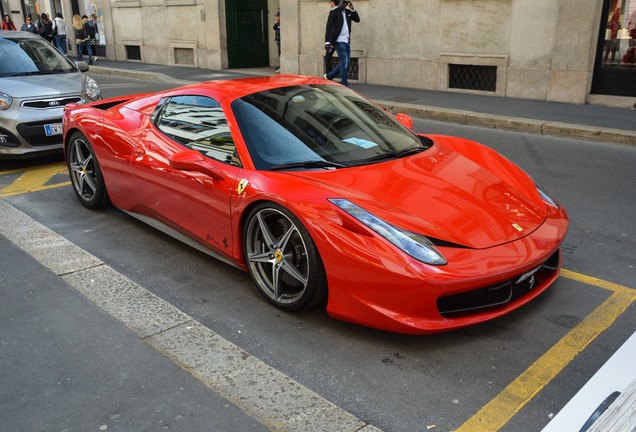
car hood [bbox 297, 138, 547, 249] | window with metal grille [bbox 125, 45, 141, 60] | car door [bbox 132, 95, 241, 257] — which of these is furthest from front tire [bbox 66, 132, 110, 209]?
window with metal grille [bbox 125, 45, 141, 60]

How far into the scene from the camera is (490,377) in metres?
3.20

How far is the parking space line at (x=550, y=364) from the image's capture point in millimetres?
2873

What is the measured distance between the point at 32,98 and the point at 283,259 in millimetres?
5395

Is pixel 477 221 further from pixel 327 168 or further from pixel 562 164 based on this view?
pixel 562 164

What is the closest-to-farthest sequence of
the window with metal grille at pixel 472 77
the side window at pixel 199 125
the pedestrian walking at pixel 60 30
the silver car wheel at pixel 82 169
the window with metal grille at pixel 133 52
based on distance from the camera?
1. the side window at pixel 199 125
2. the silver car wheel at pixel 82 169
3. the window with metal grille at pixel 472 77
4. the window with metal grille at pixel 133 52
5. the pedestrian walking at pixel 60 30

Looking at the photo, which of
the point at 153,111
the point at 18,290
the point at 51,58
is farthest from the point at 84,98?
the point at 18,290

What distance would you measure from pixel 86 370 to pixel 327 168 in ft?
6.05

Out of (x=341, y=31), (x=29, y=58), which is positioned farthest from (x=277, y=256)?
(x=341, y=31)

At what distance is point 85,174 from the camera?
594cm

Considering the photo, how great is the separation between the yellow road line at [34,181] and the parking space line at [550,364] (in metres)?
5.60

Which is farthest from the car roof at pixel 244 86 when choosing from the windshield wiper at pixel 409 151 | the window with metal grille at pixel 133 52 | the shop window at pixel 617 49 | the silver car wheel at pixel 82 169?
the window with metal grille at pixel 133 52

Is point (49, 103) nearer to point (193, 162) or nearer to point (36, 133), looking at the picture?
point (36, 133)

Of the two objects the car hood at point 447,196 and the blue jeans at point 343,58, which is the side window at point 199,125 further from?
the blue jeans at point 343,58

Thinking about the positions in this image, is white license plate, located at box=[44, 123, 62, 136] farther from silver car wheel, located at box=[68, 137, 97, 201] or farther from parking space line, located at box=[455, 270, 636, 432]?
parking space line, located at box=[455, 270, 636, 432]
